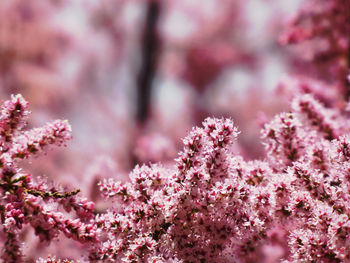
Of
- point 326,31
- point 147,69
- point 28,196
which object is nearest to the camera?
point 28,196

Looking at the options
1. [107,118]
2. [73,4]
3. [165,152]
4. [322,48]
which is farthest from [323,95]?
[73,4]

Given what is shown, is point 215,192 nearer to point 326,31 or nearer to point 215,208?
point 215,208

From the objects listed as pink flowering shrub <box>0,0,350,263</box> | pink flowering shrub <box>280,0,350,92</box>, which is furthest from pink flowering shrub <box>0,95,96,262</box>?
pink flowering shrub <box>280,0,350,92</box>

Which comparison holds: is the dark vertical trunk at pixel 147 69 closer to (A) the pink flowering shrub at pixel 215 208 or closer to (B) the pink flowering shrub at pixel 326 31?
(B) the pink flowering shrub at pixel 326 31

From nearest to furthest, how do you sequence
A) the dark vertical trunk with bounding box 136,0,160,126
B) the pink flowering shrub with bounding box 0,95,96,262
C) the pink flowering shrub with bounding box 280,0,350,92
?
the pink flowering shrub with bounding box 0,95,96,262
the pink flowering shrub with bounding box 280,0,350,92
the dark vertical trunk with bounding box 136,0,160,126

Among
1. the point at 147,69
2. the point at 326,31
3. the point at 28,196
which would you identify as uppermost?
the point at 147,69

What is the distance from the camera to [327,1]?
234cm

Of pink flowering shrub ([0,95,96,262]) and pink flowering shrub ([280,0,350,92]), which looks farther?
pink flowering shrub ([280,0,350,92])

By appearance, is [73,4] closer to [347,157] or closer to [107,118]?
[107,118]

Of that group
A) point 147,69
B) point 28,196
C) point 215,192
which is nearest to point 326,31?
point 215,192

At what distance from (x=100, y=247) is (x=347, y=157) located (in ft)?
2.09

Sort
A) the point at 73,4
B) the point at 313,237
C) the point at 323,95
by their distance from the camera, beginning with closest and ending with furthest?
the point at 313,237
the point at 323,95
the point at 73,4

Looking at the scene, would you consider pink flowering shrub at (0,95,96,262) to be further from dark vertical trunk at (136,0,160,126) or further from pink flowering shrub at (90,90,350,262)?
dark vertical trunk at (136,0,160,126)

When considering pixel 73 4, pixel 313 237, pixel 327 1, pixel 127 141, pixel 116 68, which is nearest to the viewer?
pixel 313 237
